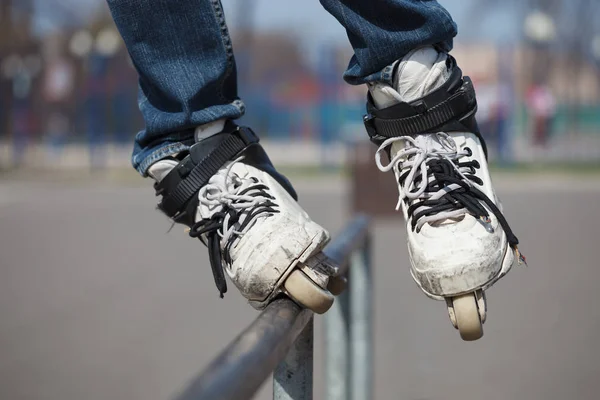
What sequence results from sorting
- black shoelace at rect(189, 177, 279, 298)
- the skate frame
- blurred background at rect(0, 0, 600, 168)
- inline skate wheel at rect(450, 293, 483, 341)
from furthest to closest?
blurred background at rect(0, 0, 600, 168)
black shoelace at rect(189, 177, 279, 298)
inline skate wheel at rect(450, 293, 483, 341)
the skate frame

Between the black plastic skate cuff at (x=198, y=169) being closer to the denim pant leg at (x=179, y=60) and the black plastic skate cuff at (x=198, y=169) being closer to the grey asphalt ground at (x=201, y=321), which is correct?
the denim pant leg at (x=179, y=60)

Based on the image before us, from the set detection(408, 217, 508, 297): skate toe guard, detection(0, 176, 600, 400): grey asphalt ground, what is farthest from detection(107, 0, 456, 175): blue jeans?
detection(0, 176, 600, 400): grey asphalt ground

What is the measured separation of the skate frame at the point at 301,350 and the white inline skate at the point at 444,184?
0.65ft

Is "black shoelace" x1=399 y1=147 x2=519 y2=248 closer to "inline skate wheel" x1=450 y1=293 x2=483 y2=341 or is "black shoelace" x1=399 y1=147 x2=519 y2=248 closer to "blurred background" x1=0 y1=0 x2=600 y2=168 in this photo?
"inline skate wheel" x1=450 y1=293 x2=483 y2=341

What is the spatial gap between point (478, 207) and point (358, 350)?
50.8 inches

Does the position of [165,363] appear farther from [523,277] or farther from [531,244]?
[531,244]

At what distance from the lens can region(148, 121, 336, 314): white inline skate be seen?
3.73ft

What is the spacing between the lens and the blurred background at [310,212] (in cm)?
388

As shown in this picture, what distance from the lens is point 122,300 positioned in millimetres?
5234

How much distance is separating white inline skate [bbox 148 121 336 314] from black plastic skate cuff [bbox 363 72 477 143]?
0.62 feet

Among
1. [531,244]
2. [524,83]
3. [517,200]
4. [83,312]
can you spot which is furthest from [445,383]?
[524,83]

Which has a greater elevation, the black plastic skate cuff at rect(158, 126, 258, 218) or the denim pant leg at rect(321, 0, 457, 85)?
the denim pant leg at rect(321, 0, 457, 85)

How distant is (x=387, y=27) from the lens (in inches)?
45.0

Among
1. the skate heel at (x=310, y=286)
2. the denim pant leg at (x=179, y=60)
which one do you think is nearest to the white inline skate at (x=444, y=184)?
the skate heel at (x=310, y=286)
